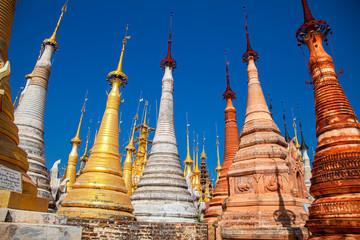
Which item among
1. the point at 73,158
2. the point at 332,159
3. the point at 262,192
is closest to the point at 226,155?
the point at 262,192

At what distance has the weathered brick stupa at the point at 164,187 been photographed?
1322cm

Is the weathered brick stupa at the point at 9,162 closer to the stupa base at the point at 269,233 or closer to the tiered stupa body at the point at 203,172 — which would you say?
the stupa base at the point at 269,233

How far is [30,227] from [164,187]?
1064 centimetres

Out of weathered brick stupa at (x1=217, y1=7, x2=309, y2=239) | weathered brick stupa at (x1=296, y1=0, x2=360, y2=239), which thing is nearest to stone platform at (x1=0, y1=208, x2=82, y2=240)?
weathered brick stupa at (x1=296, y1=0, x2=360, y2=239)

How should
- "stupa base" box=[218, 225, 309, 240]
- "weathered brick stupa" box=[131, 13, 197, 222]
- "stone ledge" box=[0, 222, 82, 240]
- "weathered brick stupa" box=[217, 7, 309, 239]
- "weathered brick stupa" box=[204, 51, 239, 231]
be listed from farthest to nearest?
"weathered brick stupa" box=[204, 51, 239, 231]
"weathered brick stupa" box=[131, 13, 197, 222]
"weathered brick stupa" box=[217, 7, 309, 239]
"stupa base" box=[218, 225, 309, 240]
"stone ledge" box=[0, 222, 82, 240]

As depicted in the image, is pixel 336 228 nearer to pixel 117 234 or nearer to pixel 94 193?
pixel 117 234

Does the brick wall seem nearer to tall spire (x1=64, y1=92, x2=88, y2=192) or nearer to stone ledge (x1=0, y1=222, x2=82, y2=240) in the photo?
stone ledge (x1=0, y1=222, x2=82, y2=240)

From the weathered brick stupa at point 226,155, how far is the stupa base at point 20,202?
39.1 feet

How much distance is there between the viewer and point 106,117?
44.3ft

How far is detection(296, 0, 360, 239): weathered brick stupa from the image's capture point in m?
5.68

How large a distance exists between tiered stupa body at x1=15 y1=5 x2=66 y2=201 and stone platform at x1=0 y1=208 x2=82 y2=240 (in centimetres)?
786

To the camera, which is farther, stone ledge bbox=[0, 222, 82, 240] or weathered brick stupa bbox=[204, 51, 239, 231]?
weathered brick stupa bbox=[204, 51, 239, 231]

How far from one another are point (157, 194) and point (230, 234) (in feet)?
16.1

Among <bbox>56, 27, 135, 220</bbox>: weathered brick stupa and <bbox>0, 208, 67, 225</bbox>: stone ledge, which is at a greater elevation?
<bbox>56, 27, 135, 220</bbox>: weathered brick stupa
